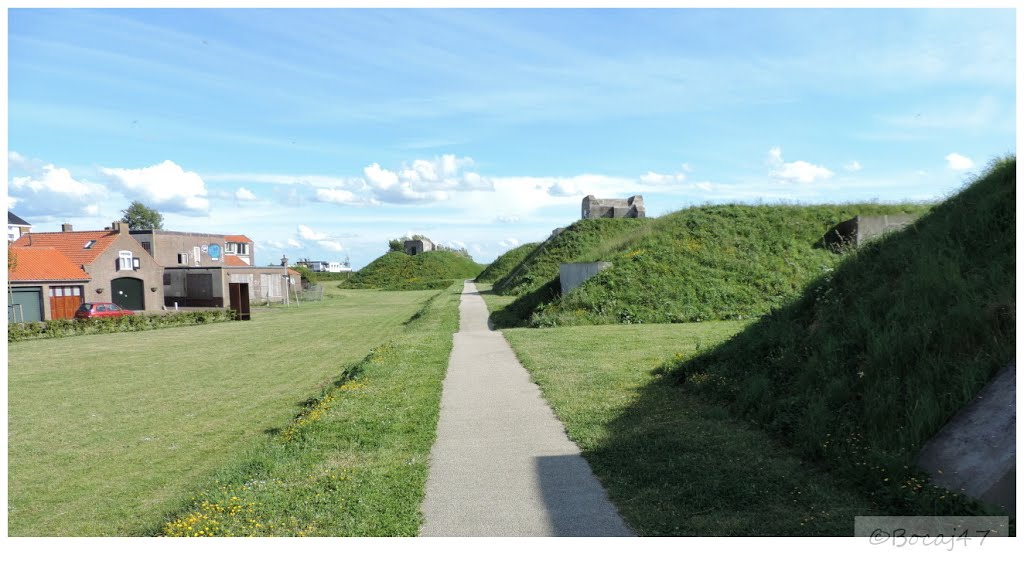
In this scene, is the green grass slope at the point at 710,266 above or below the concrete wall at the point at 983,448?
above

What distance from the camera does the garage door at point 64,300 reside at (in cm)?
3803

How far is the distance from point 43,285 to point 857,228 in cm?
4330

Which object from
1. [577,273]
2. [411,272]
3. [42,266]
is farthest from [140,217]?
[577,273]

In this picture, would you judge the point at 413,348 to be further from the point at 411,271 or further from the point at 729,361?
the point at 411,271

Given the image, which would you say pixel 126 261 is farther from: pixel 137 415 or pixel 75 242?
pixel 137 415

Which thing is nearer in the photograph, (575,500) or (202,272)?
(575,500)

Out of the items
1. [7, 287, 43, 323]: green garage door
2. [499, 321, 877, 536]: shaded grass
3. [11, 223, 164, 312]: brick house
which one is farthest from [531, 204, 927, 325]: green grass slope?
[11, 223, 164, 312]: brick house

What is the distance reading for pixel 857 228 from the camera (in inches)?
1067

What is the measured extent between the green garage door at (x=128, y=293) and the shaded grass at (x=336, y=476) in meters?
40.4

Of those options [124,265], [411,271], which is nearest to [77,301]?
[124,265]

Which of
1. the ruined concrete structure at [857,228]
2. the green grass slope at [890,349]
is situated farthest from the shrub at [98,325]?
the ruined concrete structure at [857,228]

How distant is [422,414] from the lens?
30.5 ft

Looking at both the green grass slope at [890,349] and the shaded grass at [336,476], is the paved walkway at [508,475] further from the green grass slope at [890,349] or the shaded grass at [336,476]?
the green grass slope at [890,349]

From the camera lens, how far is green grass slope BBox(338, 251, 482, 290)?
8800 cm
